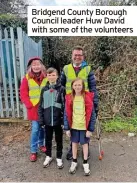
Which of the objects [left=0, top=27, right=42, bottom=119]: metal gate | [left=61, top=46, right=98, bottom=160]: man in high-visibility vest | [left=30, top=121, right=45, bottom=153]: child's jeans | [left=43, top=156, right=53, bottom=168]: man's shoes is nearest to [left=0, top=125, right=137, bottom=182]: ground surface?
[left=43, top=156, right=53, bottom=168]: man's shoes

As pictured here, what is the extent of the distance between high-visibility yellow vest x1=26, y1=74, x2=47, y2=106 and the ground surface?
38.1 inches

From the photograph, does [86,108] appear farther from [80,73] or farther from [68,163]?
[68,163]

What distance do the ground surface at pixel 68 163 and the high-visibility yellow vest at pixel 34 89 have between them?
3.17ft

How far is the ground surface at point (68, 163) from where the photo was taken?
4.02 metres

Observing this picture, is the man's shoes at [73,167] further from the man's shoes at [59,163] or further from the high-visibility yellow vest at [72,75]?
the high-visibility yellow vest at [72,75]

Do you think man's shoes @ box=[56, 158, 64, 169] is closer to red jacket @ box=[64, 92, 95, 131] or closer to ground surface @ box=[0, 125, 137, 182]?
ground surface @ box=[0, 125, 137, 182]

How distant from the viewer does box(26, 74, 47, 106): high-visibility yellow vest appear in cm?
446

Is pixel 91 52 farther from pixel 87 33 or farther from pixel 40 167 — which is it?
pixel 40 167

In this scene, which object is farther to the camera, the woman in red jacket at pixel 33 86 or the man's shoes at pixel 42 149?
the man's shoes at pixel 42 149

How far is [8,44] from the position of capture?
18.9 ft

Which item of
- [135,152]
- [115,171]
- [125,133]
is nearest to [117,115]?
[125,133]

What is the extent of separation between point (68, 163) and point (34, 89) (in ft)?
4.21

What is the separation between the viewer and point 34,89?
448 centimetres

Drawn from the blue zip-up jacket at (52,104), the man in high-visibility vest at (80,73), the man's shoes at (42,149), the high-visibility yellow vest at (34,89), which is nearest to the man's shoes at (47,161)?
the man's shoes at (42,149)
